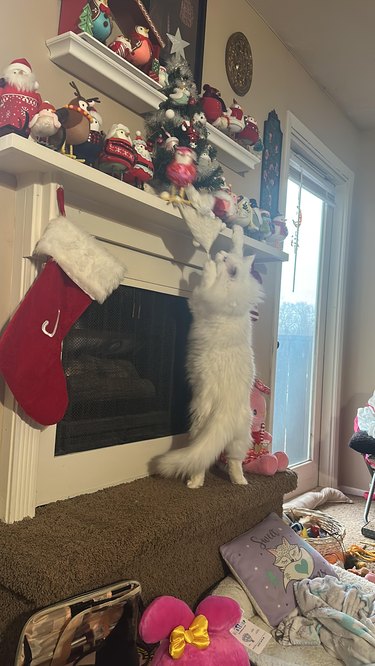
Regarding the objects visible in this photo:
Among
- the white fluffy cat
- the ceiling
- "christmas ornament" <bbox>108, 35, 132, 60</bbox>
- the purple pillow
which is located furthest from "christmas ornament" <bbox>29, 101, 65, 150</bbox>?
the ceiling

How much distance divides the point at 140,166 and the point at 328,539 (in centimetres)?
164

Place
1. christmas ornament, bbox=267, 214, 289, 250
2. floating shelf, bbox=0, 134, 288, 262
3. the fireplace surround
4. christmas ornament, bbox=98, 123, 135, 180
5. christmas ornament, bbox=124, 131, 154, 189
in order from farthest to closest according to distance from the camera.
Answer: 1. christmas ornament, bbox=267, 214, 289, 250
2. christmas ornament, bbox=124, 131, 154, 189
3. christmas ornament, bbox=98, 123, 135, 180
4. the fireplace surround
5. floating shelf, bbox=0, 134, 288, 262

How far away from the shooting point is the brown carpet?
1164mm

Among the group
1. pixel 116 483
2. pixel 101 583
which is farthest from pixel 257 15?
pixel 101 583

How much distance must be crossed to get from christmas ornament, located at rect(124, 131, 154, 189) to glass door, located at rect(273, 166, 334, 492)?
1.57 m

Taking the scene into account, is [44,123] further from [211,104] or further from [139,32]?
[211,104]

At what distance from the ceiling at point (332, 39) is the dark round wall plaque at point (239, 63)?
23cm

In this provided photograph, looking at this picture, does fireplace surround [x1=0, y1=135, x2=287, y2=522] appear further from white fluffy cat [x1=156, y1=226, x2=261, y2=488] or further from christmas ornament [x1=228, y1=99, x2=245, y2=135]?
christmas ornament [x1=228, y1=99, x2=245, y2=135]

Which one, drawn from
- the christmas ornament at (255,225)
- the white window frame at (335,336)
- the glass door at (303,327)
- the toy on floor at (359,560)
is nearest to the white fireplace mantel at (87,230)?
the christmas ornament at (255,225)

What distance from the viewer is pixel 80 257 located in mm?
1325

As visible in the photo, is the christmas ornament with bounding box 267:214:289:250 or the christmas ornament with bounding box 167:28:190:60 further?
the christmas ornament with bounding box 267:214:289:250

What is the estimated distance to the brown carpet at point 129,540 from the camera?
1.16 m

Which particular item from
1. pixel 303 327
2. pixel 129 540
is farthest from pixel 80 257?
pixel 303 327

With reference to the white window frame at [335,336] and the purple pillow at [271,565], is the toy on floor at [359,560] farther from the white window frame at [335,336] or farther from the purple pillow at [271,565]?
the white window frame at [335,336]
